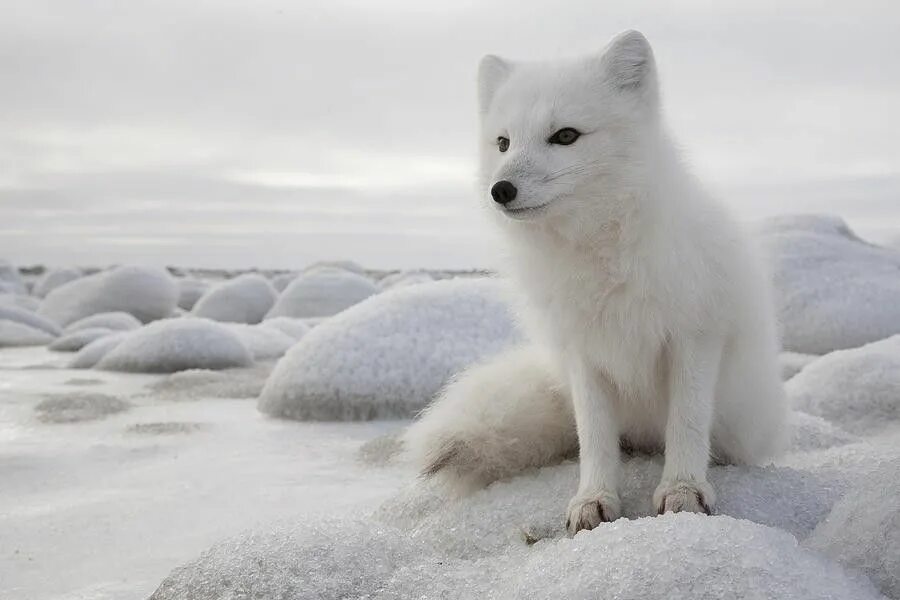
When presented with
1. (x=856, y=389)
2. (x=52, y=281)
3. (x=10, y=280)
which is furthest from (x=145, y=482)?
(x=10, y=280)

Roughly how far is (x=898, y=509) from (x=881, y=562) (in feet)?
0.35

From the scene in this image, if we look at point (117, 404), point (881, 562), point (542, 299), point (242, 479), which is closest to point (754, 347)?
point (542, 299)

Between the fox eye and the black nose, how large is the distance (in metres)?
0.17

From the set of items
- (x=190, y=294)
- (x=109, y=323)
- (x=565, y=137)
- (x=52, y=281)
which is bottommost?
(x=190, y=294)

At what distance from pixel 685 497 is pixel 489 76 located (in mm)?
1125

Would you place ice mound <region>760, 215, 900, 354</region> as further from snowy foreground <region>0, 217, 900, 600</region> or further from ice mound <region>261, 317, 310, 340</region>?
ice mound <region>261, 317, 310, 340</region>

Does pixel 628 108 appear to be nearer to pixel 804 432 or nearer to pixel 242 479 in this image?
pixel 804 432

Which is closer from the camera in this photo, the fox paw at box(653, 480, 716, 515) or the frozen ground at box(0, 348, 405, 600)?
the fox paw at box(653, 480, 716, 515)

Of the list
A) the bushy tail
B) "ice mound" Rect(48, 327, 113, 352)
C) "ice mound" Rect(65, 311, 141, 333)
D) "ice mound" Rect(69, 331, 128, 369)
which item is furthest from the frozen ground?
"ice mound" Rect(65, 311, 141, 333)

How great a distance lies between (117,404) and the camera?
429 centimetres

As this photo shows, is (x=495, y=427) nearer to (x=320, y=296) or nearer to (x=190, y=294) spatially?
(x=320, y=296)

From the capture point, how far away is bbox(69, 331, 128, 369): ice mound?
19.9 feet

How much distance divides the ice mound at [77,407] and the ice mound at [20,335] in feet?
12.8

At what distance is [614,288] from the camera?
1.90 metres
